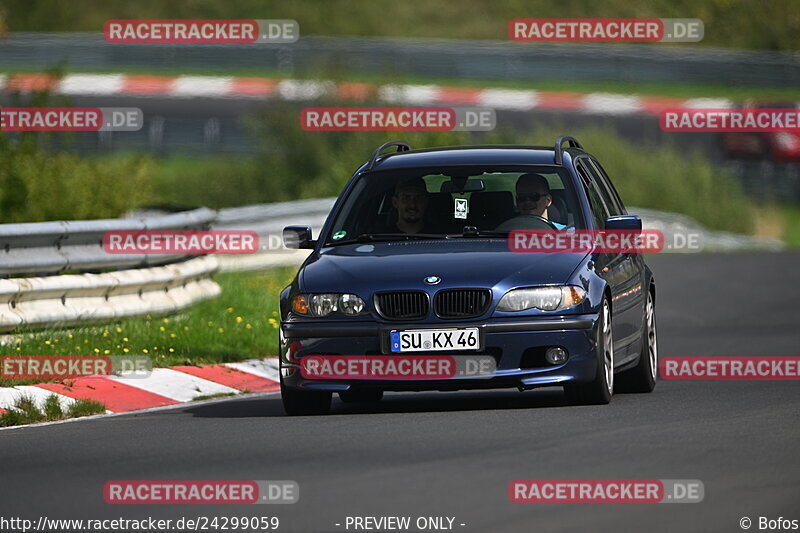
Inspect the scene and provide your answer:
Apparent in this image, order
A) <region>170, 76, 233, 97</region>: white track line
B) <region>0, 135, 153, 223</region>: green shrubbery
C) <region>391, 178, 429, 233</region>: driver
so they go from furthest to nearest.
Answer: <region>170, 76, 233, 97</region>: white track line → <region>0, 135, 153, 223</region>: green shrubbery → <region>391, 178, 429, 233</region>: driver

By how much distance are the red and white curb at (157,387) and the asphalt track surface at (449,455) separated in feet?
1.52

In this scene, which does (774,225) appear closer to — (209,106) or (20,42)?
(209,106)

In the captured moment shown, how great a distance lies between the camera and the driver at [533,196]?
12.4 metres

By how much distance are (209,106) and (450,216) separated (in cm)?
2812

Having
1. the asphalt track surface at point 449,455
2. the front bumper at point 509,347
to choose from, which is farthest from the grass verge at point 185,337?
the front bumper at point 509,347

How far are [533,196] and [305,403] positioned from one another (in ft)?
6.67

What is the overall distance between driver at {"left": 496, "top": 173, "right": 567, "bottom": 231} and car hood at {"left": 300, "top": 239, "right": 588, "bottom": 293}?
1.48 feet

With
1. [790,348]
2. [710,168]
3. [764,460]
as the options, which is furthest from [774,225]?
[764,460]

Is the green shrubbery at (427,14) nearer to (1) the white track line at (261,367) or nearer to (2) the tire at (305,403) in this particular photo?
(1) the white track line at (261,367)

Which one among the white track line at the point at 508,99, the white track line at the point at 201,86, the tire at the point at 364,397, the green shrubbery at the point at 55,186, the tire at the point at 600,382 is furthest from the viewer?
the white track line at the point at 201,86

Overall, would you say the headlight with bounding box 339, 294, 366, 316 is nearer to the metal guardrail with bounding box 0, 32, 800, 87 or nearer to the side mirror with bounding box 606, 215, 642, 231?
the side mirror with bounding box 606, 215, 642, 231

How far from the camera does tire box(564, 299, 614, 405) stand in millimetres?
11477

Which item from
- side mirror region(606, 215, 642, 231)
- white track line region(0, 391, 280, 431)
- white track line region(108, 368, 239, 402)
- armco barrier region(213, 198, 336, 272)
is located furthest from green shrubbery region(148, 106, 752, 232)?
side mirror region(606, 215, 642, 231)

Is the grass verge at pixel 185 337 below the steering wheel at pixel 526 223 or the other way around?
below
